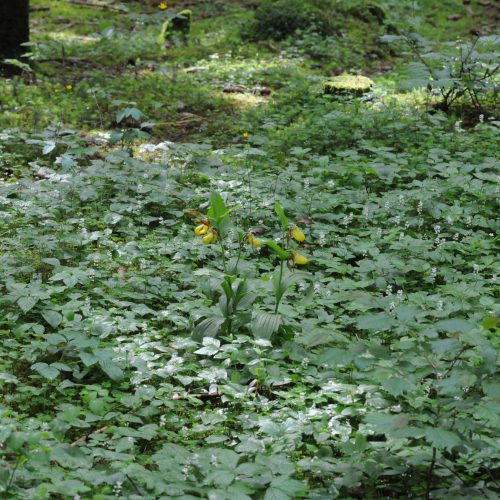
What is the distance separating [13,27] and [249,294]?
6.69 meters

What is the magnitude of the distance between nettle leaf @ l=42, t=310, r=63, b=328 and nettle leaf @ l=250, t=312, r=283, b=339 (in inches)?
42.2

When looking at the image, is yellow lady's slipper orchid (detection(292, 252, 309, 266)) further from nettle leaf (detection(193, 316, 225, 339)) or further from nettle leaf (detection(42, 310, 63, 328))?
nettle leaf (detection(42, 310, 63, 328))

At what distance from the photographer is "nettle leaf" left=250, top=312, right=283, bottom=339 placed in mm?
3750

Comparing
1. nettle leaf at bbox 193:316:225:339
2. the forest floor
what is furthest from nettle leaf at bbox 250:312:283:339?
nettle leaf at bbox 193:316:225:339

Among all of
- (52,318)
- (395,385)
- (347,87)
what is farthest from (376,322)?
(347,87)

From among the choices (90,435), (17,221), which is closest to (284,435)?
(90,435)

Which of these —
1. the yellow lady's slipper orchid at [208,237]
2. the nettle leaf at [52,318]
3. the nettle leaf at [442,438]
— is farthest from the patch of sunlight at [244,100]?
the nettle leaf at [442,438]

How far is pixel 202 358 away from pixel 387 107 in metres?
5.06

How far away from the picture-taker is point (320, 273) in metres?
4.67

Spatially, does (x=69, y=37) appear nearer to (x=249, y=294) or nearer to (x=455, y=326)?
(x=249, y=294)

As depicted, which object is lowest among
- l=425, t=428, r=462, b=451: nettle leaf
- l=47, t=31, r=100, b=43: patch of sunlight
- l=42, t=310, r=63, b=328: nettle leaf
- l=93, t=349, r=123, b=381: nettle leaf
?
l=93, t=349, r=123, b=381: nettle leaf

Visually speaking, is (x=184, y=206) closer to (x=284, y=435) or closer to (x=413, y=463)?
(x=284, y=435)

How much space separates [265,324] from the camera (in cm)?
379

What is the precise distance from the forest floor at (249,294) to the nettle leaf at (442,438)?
0.03 ft
